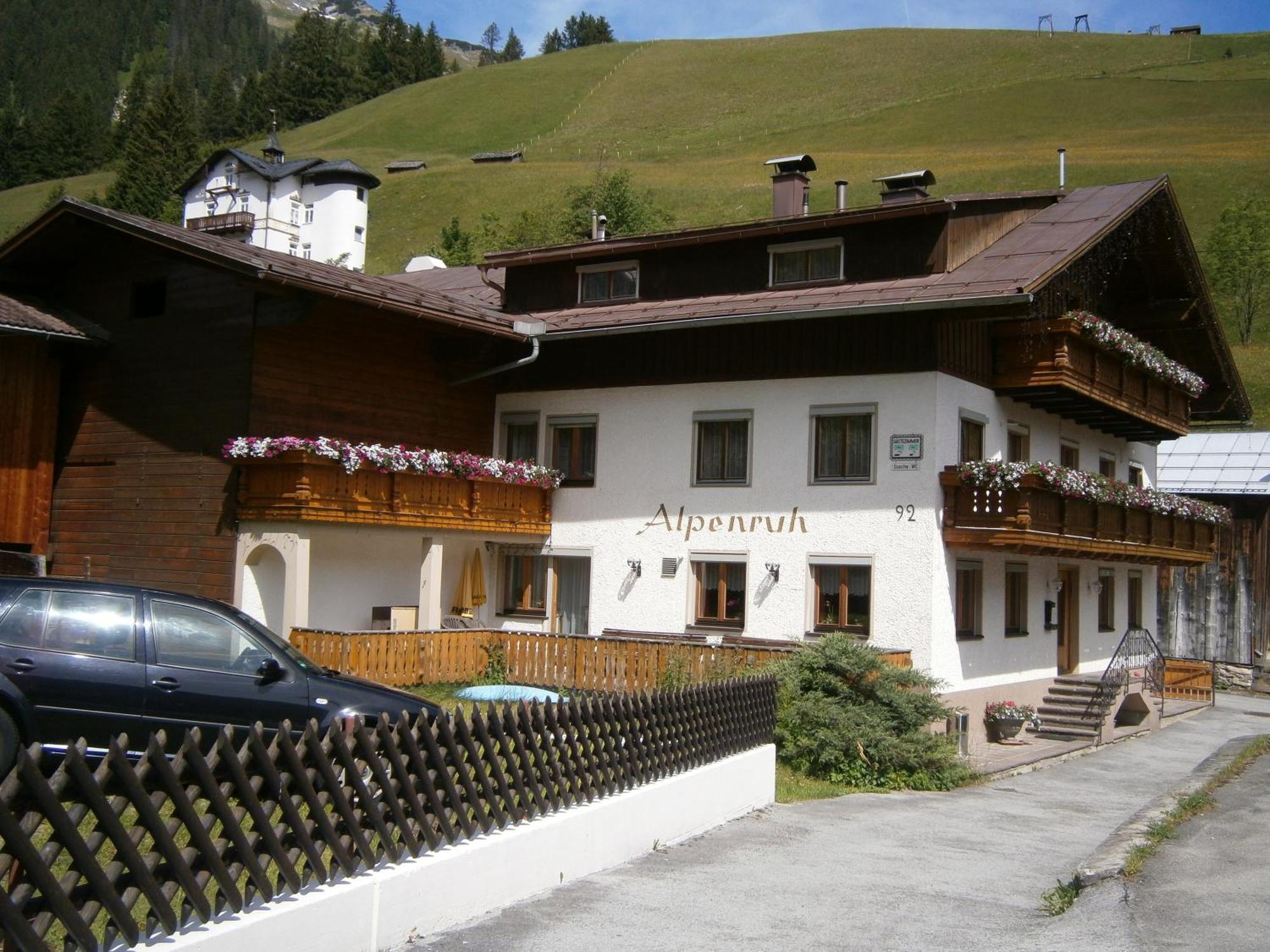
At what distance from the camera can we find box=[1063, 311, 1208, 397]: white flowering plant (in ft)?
67.4

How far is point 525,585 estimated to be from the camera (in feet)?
77.7

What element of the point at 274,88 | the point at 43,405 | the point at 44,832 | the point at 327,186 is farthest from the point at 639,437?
the point at 274,88

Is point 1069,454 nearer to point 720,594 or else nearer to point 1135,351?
point 1135,351

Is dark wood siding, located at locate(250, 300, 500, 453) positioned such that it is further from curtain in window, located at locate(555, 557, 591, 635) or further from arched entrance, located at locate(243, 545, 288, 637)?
curtain in window, located at locate(555, 557, 591, 635)

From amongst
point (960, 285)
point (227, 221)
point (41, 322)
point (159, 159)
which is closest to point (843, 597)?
point (960, 285)

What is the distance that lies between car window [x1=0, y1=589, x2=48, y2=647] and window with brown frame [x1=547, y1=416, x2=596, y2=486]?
13791 mm

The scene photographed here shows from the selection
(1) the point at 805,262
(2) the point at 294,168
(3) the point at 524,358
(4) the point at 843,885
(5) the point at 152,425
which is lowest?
(4) the point at 843,885

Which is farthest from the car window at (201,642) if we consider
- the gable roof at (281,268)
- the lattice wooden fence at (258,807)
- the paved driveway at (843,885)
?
the gable roof at (281,268)

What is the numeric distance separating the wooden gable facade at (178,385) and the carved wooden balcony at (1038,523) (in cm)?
839

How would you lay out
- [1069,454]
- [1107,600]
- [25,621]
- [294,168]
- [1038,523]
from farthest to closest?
[294,168] < [1107,600] < [1069,454] < [1038,523] < [25,621]

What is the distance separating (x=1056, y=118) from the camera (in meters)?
103

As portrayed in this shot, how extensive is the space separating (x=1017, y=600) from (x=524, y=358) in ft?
31.1

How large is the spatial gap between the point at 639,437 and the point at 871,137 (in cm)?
8823

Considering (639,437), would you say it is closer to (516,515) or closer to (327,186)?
(516,515)
